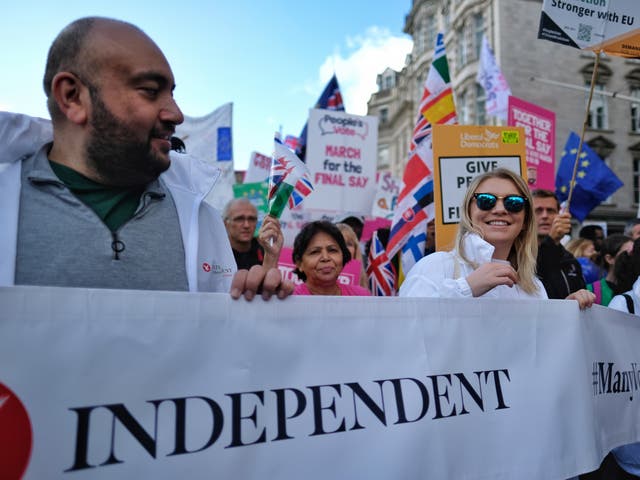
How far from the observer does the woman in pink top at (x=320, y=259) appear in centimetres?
339

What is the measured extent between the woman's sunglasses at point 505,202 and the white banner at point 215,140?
666 centimetres

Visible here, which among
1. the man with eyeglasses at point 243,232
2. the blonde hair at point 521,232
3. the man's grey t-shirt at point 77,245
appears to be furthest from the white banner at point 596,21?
the man's grey t-shirt at point 77,245

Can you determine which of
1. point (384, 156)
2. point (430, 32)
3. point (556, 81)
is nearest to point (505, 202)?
point (556, 81)

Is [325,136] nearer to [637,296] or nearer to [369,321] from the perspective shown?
[637,296]

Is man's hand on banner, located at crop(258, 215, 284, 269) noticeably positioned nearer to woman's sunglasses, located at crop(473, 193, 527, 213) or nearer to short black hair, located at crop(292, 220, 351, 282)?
short black hair, located at crop(292, 220, 351, 282)

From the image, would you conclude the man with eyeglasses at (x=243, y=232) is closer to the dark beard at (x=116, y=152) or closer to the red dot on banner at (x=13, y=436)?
the dark beard at (x=116, y=152)

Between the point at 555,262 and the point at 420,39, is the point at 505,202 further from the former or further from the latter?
the point at 420,39

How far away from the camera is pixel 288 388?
143 centimetres

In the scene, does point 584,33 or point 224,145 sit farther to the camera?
point 224,145

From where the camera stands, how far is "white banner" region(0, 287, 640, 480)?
117 cm

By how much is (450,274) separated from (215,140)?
24.0ft

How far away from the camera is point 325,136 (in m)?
7.00

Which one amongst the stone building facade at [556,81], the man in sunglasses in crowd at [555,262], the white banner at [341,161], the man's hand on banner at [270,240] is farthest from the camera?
the stone building facade at [556,81]

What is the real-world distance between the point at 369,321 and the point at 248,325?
38 cm
